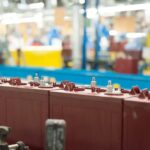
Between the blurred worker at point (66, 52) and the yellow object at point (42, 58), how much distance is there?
92mm

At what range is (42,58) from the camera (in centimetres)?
624

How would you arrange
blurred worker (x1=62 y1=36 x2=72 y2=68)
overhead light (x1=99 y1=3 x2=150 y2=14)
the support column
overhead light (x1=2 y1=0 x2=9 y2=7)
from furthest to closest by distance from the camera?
overhead light (x1=2 y1=0 x2=9 y2=7) → blurred worker (x1=62 y1=36 x2=72 y2=68) → the support column → overhead light (x1=99 y1=3 x2=150 y2=14)

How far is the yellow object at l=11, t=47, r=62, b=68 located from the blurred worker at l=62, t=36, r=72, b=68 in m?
0.09

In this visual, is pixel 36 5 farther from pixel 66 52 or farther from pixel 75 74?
pixel 75 74

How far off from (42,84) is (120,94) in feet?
1.56

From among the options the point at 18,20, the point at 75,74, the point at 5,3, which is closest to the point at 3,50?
the point at 18,20

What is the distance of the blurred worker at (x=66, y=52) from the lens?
6.36m

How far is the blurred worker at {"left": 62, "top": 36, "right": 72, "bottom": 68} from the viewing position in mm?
6363

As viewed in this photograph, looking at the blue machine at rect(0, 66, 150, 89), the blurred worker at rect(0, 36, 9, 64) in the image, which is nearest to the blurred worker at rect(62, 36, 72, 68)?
the blurred worker at rect(0, 36, 9, 64)

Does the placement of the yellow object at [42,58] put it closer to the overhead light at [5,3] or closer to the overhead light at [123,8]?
the overhead light at [5,3]

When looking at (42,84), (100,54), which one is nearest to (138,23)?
(100,54)

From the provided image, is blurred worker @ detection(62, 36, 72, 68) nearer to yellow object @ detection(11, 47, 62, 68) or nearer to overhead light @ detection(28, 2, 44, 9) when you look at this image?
yellow object @ detection(11, 47, 62, 68)

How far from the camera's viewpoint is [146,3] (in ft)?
18.8

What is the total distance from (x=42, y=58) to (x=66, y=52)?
0.49 m
